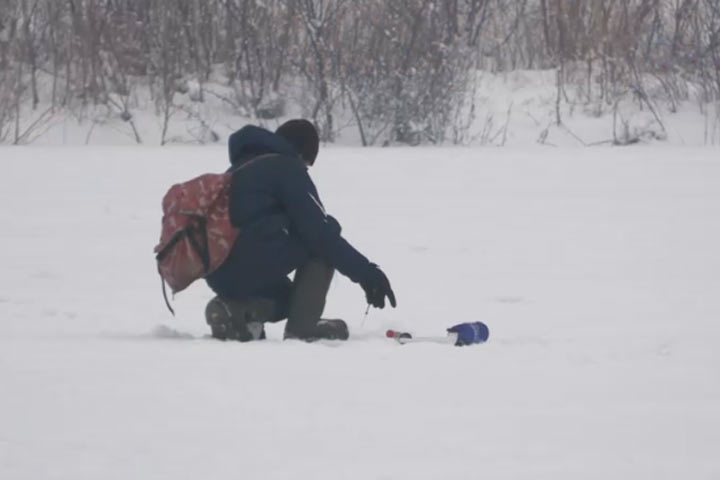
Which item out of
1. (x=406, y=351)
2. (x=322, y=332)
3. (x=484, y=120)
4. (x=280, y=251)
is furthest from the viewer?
(x=484, y=120)

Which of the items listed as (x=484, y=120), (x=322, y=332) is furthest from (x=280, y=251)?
(x=484, y=120)

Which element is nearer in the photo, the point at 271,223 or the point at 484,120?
the point at 271,223

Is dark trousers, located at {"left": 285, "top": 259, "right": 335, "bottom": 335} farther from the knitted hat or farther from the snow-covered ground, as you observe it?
the snow-covered ground

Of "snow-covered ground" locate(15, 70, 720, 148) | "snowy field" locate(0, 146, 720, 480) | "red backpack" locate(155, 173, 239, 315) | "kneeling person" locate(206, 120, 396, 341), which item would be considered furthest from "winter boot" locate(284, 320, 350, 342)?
"snow-covered ground" locate(15, 70, 720, 148)

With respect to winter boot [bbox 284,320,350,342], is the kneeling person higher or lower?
higher

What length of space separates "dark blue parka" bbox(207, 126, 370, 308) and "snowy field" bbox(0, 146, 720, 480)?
0.89ft

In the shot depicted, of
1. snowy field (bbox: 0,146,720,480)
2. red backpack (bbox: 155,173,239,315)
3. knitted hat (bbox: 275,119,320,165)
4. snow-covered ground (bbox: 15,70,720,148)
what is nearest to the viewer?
snowy field (bbox: 0,146,720,480)

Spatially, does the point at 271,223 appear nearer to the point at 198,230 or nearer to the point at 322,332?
the point at 198,230

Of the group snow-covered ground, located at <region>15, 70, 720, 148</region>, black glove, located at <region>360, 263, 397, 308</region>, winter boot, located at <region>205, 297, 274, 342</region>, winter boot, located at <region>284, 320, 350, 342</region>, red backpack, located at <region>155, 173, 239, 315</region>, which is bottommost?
snow-covered ground, located at <region>15, 70, 720, 148</region>

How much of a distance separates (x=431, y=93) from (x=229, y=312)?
30.8 feet

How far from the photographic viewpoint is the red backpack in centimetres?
538

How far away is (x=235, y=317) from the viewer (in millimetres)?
5531

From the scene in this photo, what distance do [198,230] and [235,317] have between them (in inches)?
14.5

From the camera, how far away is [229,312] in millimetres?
5539
